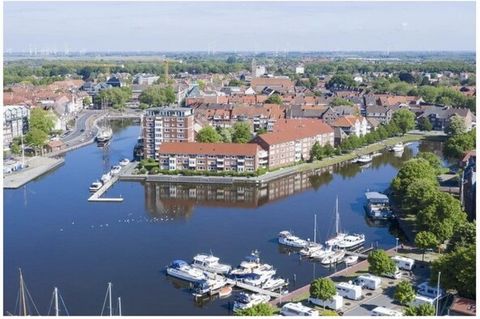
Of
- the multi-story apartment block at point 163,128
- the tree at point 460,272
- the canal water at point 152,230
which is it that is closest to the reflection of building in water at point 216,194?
the canal water at point 152,230

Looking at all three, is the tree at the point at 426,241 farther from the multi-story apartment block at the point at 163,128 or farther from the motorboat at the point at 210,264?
the multi-story apartment block at the point at 163,128

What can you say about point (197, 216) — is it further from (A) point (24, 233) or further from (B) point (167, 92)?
(B) point (167, 92)

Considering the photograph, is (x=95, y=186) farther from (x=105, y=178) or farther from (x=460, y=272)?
(x=460, y=272)

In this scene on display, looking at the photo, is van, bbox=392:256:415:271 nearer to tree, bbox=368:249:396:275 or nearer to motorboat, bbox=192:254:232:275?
tree, bbox=368:249:396:275

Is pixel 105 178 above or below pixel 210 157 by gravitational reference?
below

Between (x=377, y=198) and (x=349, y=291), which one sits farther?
(x=377, y=198)

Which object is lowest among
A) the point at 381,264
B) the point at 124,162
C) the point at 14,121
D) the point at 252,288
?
the point at 252,288

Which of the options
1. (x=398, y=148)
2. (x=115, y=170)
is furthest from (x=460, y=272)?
(x=398, y=148)

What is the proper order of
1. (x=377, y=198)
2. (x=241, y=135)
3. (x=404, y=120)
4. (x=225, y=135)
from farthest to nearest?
(x=404, y=120) → (x=225, y=135) → (x=241, y=135) → (x=377, y=198)
